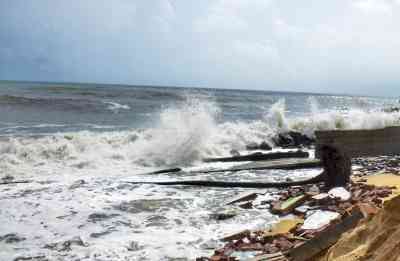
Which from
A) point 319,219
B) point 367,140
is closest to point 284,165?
point 367,140

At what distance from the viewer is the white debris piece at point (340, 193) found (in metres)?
7.27

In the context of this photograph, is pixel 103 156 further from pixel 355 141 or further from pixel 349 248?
pixel 349 248

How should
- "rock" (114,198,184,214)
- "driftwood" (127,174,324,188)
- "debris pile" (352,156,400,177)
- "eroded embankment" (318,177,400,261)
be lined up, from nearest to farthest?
"eroded embankment" (318,177,400,261) < "rock" (114,198,184,214) < "driftwood" (127,174,324,188) < "debris pile" (352,156,400,177)

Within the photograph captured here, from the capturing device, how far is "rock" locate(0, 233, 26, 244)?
20.0ft

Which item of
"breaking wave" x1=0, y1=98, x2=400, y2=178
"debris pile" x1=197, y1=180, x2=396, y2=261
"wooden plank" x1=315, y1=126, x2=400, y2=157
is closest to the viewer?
"debris pile" x1=197, y1=180, x2=396, y2=261

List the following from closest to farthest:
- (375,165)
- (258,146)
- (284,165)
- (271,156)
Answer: (375,165)
(284,165)
(271,156)
(258,146)

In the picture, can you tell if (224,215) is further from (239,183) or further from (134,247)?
(239,183)

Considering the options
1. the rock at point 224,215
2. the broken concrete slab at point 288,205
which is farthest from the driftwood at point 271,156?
the rock at point 224,215

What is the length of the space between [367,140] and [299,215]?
302 inches

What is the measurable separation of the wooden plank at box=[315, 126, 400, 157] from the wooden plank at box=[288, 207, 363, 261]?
8.88 m

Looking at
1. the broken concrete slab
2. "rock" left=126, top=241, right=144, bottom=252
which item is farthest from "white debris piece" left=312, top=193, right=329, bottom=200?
"rock" left=126, top=241, right=144, bottom=252

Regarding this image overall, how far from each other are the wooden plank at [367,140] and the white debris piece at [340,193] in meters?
5.75

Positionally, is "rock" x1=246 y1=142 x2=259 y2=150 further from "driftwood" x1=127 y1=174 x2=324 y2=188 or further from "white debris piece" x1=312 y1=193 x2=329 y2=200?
"white debris piece" x1=312 y1=193 x2=329 y2=200

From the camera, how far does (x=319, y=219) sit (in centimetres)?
629
